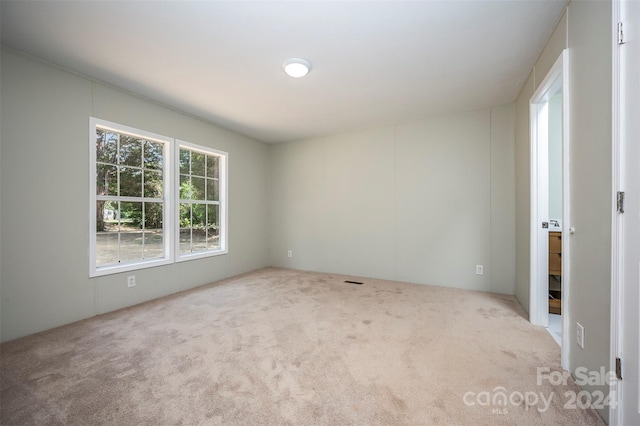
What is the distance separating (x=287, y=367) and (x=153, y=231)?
2.75 metres

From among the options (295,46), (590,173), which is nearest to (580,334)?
(590,173)

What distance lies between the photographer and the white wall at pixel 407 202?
11.9 feet

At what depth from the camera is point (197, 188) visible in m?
4.17

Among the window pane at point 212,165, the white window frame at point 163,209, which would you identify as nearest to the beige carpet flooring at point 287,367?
the white window frame at point 163,209

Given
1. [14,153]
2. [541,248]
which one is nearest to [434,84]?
[541,248]

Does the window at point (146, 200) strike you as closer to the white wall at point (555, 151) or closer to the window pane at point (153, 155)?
the window pane at point (153, 155)

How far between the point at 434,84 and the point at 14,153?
423 cm

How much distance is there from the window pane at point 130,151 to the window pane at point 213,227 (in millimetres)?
1254

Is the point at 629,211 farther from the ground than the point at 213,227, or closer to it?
farther from the ground

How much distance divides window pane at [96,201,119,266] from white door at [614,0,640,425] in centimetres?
435

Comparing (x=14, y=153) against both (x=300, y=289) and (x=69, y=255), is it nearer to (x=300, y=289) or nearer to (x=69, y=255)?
(x=69, y=255)

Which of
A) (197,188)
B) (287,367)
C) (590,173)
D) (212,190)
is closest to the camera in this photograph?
(590,173)

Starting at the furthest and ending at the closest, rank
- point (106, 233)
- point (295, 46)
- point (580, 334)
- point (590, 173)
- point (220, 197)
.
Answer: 1. point (220, 197)
2. point (106, 233)
3. point (295, 46)
4. point (580, 334)
5. point (590, 173)

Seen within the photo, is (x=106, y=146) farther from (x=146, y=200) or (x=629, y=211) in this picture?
(x=629, y=211)
